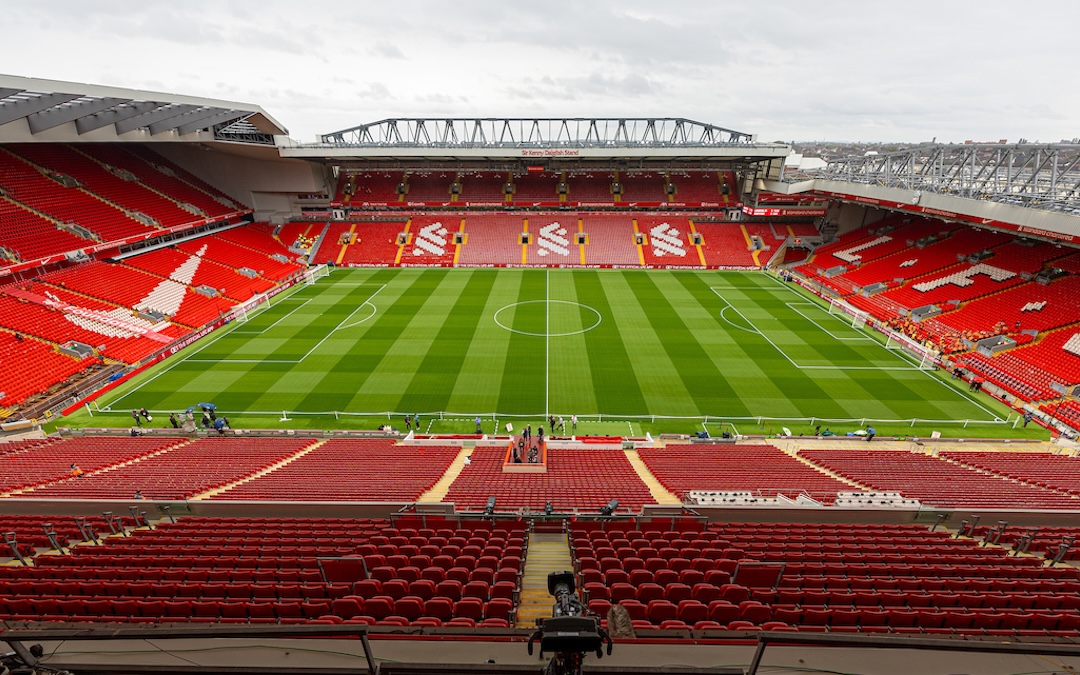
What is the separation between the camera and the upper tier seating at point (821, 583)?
5.75 m

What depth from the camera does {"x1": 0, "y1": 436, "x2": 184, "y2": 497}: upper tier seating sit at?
1473 centimetres

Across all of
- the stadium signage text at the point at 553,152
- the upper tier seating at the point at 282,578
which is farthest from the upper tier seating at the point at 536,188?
the upper tier seating at the point at 282,578

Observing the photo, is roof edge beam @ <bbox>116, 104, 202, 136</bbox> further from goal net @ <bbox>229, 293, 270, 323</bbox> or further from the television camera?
the television camera

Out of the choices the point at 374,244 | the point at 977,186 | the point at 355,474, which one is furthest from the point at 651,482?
the point at 374,244

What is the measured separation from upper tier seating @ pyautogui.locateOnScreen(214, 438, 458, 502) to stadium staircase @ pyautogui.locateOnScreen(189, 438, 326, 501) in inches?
10.3

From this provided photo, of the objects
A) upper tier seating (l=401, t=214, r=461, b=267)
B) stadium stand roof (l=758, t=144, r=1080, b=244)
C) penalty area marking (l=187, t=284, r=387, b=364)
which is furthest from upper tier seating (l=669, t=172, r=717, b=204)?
penalty area marking (l=187, t=284, r=387, b=364)

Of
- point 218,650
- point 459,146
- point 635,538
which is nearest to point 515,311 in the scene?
point 459,146

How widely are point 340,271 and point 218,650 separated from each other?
161 ft

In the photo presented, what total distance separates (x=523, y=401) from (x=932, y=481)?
16899 millimetres

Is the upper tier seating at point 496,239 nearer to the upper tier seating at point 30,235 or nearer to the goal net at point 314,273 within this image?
the goal net at point 314,273

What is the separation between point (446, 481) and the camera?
1550cm

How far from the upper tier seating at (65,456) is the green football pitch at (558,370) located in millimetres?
3143

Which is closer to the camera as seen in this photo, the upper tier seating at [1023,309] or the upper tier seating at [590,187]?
the upper tier seating at [1023,309]

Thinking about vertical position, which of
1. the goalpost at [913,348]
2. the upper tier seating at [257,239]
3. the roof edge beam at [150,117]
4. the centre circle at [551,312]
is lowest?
the goalpost at [913,348]
